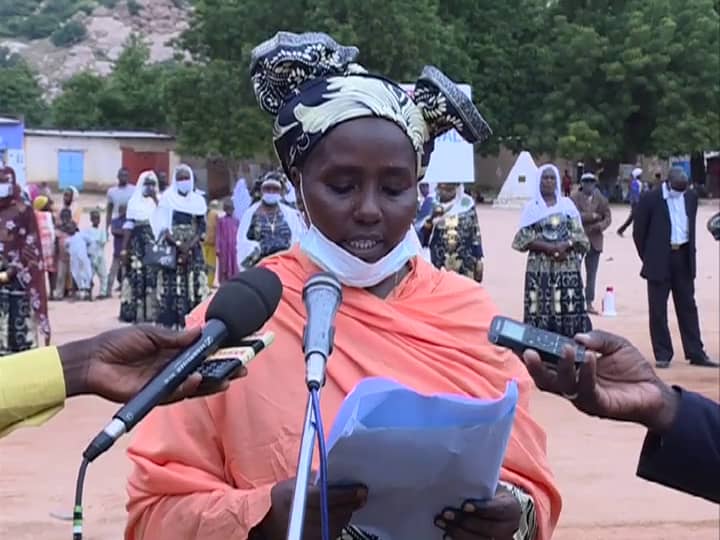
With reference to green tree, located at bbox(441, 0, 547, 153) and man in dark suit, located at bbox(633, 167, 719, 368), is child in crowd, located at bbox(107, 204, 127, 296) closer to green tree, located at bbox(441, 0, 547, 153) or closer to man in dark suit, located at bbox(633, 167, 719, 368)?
man in dark suit, located at bbox(633, 167, 719, 368)

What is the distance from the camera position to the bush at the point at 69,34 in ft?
328

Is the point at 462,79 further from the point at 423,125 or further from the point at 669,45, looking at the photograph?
the point at 423,125

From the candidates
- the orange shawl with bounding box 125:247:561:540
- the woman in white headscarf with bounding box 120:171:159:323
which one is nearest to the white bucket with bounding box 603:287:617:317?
the woman in white headscarf with bounding box 120:171:159:323

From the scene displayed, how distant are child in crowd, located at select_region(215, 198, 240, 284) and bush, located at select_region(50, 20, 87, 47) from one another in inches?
3377

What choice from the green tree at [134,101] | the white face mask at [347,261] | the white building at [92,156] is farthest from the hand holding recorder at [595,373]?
the green tree at [134,101]

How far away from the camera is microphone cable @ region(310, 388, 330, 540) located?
1767mm

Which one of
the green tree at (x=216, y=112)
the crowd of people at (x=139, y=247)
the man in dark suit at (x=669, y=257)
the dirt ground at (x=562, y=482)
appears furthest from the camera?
the green tree at (x=216, y=112)

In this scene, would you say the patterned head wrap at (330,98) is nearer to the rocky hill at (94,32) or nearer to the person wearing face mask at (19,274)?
the person wearing face mask at (19,274)

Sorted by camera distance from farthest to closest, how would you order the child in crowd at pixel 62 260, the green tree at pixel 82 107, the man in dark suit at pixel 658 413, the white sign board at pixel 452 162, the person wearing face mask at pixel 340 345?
1. the green tree at pixel 82 107
2. the child in crowd at pixel 62 260
3. the white sign board at pixel 452 162
4. the person wearing face mask at pixel 340 345
5. the man in dark suit at pixel 658 413

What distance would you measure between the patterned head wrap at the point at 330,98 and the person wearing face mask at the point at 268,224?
9.49 metres

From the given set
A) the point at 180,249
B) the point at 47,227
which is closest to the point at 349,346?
the point at 180,249

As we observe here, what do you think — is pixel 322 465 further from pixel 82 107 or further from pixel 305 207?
pixel 82 107

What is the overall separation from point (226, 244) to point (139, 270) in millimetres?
2944

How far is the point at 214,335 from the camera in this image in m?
1.86
